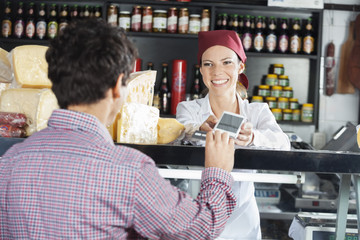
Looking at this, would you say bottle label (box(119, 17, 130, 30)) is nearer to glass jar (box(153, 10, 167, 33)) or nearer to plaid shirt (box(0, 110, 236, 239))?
glass jar (box(153, 10, 167, 33))

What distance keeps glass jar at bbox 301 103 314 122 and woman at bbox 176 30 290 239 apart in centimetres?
213

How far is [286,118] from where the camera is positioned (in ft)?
13.1

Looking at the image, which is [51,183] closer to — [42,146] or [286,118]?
[42,146]

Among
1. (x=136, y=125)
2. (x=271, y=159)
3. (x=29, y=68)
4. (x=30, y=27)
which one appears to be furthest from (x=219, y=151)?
(x=30, y=27)

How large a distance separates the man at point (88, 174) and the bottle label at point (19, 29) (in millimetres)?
3183

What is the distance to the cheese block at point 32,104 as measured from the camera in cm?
126

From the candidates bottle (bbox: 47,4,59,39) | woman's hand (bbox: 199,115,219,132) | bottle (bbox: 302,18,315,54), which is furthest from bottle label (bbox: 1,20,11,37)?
woman's hand (bbox: 199,115,219,132)

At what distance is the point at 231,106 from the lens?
196 cm

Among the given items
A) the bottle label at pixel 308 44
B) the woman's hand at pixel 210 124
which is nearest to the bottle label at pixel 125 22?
the bottle label at pixel 308 44

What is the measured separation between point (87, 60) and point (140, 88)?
511 millimetres

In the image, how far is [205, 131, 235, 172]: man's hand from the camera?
3.36 feet

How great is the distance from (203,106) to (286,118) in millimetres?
2187

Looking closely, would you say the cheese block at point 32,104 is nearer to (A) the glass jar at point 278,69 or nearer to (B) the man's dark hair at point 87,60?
(B) the man's dark hair at point 87,60

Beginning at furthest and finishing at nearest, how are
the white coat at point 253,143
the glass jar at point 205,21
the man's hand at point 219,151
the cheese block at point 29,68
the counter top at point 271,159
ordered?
the glass jar at point 205,21 → the white coat at point 253,143 → the cheese block at point 29,68 → the counter top at point 271,159 → the man's hand at point 219,151
